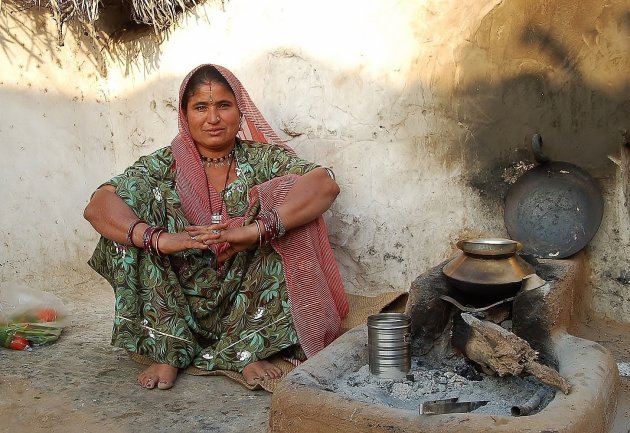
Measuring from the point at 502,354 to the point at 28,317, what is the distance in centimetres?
244

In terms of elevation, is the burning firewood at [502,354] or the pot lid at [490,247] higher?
the pot lid at [490,247]

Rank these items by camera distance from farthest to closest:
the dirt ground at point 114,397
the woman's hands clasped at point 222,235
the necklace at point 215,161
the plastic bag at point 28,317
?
the plastic bag at point 28,317 → the necklace at point 215,161 → the woman's hands clasped at point 222,235 → the dirt ground at point 114,397

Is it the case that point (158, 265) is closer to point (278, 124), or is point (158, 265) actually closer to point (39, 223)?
point (278, 124)

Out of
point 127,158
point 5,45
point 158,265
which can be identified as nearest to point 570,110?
point 158,265

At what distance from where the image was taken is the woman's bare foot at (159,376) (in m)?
2.76

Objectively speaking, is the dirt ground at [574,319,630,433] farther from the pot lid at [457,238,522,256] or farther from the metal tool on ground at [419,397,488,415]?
the metal tool on ground at [419,397,488,415]

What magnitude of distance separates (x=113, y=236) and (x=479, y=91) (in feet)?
5.46

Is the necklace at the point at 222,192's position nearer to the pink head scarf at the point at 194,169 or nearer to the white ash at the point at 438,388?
the pink head scarf at the point at 194,169

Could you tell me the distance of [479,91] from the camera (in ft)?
9.93

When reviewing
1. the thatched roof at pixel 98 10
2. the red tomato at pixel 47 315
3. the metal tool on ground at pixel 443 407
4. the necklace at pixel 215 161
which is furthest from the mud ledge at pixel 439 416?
Result: the thatched roof at pixel 98 10

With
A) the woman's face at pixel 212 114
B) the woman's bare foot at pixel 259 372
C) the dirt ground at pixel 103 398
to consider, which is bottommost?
the dirt ground at pixel 103 398

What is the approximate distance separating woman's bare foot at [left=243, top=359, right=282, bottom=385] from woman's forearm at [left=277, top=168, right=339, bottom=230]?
567 mm

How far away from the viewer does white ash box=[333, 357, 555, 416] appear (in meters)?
2.01

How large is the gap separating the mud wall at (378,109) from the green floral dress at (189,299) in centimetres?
56
